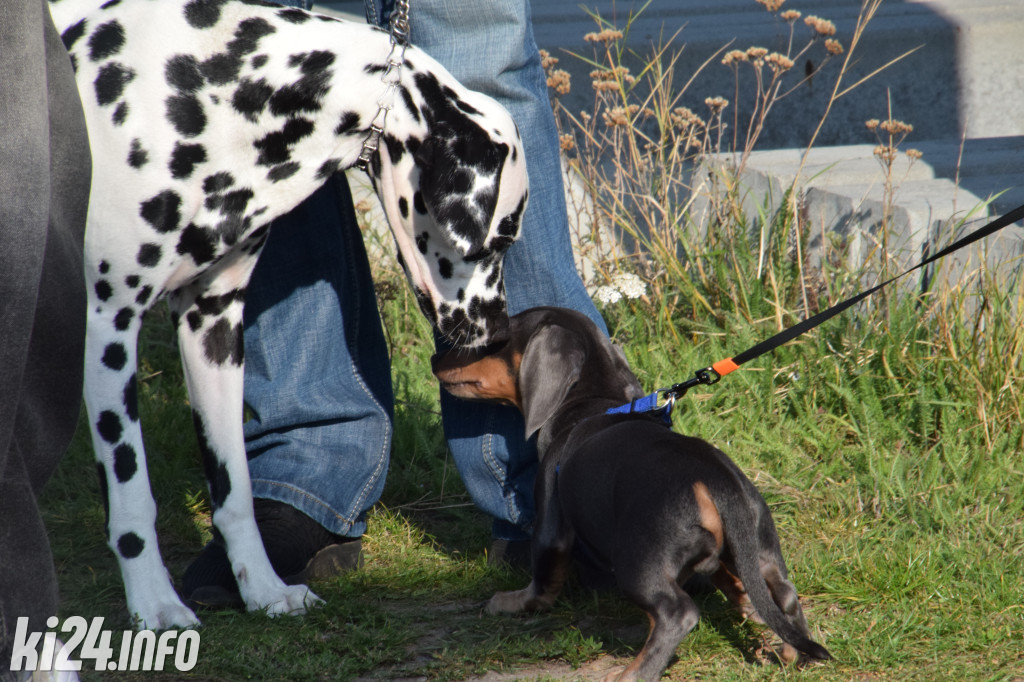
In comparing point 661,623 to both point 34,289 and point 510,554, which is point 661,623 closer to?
point 510,554

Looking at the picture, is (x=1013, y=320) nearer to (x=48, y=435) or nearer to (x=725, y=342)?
(x=725, y=342)

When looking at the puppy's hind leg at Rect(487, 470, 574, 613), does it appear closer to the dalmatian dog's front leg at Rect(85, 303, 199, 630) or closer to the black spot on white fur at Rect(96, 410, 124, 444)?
the dalmatian dog's front leg at Rect(85, 303, 199, 630)

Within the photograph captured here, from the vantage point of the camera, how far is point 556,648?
2580 mm

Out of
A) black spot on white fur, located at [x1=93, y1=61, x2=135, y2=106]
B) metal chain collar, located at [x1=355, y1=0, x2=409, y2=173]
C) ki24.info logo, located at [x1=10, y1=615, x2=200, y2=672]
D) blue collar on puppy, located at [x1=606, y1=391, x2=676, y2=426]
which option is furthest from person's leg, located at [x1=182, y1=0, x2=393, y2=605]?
blue collar on puppy, located at [x1=606, y1=391, x2=676, y2=426]

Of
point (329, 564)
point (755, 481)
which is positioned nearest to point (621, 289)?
point (755, 481)

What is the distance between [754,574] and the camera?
231 cm

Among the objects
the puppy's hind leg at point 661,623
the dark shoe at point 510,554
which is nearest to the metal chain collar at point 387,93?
the dark shoe at point 510,554

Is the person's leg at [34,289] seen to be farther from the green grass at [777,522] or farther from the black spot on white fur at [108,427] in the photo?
the green grass at [777,522]

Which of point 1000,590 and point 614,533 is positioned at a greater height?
point 614,533

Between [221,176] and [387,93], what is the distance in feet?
1.55

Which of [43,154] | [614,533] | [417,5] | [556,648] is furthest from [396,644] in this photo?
[417,5]

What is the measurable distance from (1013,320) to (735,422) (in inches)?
39.1

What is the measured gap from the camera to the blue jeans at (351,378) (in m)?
3.08

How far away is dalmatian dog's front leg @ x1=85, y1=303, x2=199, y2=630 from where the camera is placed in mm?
2562
